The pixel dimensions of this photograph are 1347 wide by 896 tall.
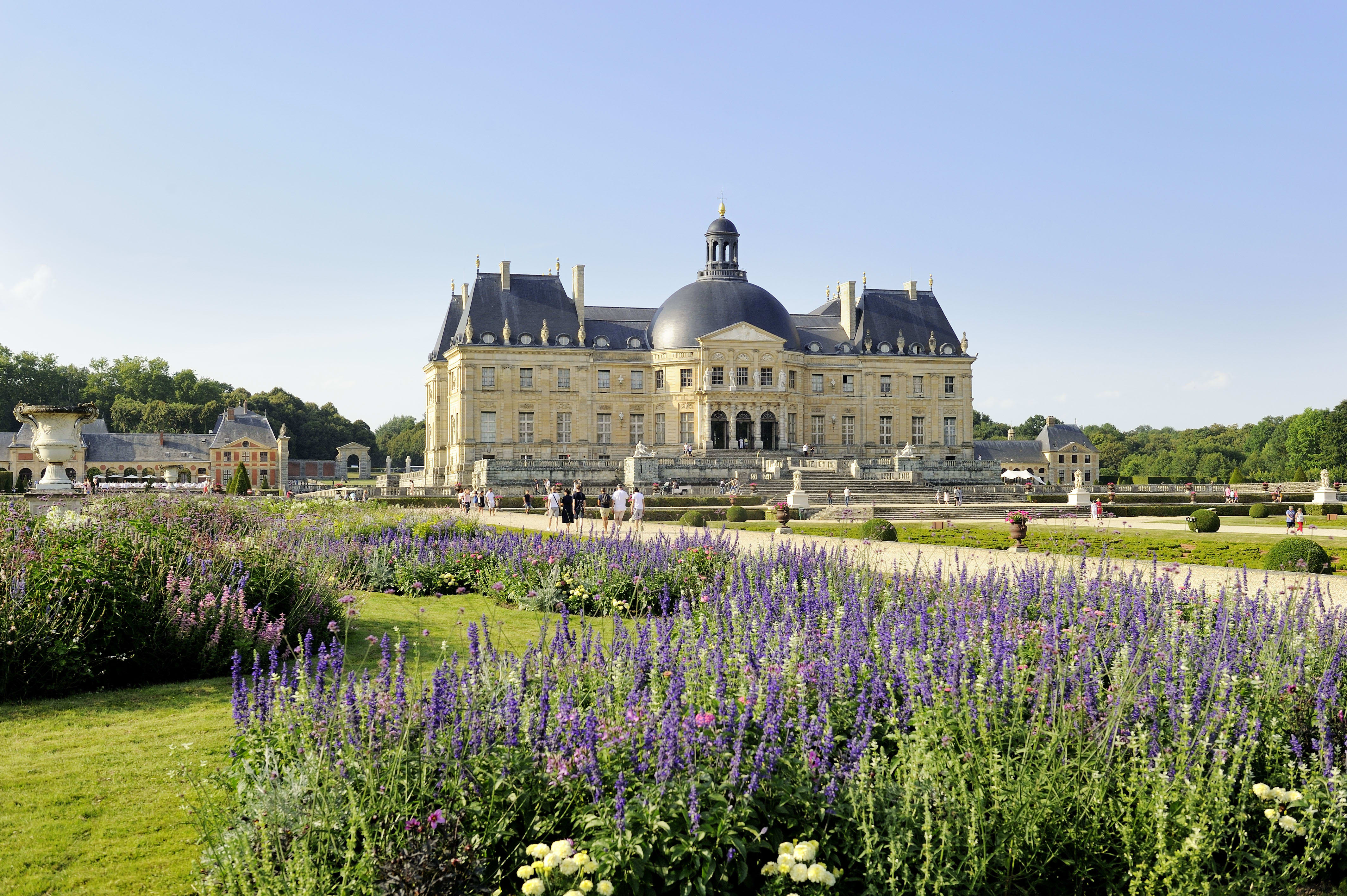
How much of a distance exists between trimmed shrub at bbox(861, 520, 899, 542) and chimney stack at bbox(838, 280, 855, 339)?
4113cm

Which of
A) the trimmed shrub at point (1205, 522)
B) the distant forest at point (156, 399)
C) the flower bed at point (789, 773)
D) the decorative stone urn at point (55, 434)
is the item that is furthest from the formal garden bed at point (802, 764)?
the distant forest at point (156, 399)

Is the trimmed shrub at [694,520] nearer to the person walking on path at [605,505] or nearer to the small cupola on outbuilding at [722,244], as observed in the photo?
the person walking on path at [605,505]

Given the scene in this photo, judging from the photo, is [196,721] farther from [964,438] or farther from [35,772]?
[964,438]

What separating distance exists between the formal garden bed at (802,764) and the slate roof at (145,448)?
80050 mm

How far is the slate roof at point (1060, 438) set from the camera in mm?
80812

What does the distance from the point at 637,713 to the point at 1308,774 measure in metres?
3.03

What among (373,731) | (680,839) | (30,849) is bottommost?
(30,849)

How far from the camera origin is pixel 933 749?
4168 mm

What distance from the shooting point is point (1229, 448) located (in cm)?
9094

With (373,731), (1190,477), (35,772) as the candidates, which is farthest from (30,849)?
(1190,477)

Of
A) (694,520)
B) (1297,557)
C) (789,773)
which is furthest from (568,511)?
(789,773)

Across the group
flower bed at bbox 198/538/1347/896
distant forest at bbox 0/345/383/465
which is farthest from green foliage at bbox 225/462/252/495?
distant forest at bbox 0/345/383/465

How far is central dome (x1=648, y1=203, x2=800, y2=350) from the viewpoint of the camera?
183 ft

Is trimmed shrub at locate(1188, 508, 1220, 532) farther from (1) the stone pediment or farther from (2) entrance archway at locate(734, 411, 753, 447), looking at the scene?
(1) the stone pediment
